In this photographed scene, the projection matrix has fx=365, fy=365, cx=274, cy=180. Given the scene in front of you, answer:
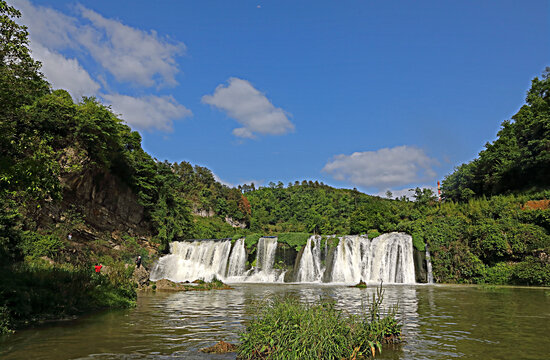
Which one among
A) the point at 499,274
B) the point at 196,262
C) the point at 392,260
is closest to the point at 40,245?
the point at 196,262

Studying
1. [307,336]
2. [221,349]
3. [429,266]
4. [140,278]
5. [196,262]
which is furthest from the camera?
[196,262]

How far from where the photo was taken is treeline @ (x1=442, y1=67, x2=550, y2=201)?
34.1 meters

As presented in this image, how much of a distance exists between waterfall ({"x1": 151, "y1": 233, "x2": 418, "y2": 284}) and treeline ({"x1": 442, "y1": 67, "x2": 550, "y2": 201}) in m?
15.0

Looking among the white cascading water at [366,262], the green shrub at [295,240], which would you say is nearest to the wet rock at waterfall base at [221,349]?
the white cascading water at [366,262]

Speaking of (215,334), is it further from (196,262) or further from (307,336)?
(196,262)

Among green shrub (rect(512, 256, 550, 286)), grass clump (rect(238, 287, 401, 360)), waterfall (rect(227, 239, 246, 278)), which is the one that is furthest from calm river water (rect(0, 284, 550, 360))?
waterfall (rect(227, 239, 246, 278))

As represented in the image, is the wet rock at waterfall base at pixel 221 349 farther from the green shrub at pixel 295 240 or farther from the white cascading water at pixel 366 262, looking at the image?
the green shrub at pixel 295 240

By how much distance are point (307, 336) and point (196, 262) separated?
32.2m

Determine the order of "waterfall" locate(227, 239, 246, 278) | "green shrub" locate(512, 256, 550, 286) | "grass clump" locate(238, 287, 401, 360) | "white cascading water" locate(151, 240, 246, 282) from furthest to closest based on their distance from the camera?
"white cascading water" locate(151, 240, 246, 282), "waterfall" locate(227, 239, 246, 278), "green shrub" locate(512, 256, 550, 286), "grass clump" locate(238, 287, 401, 360)

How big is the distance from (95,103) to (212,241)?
55.0 feet

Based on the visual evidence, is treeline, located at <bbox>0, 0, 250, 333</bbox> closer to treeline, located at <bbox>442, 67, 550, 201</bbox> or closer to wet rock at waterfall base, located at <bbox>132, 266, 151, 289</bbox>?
wet rock at waterfall base, located at <bbox>132, 266, 151, 289</bbox>

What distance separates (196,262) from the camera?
36.6m

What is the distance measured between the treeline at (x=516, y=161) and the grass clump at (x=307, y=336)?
113 ft

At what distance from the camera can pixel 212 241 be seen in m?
37.3
